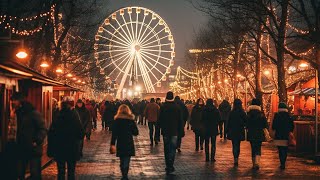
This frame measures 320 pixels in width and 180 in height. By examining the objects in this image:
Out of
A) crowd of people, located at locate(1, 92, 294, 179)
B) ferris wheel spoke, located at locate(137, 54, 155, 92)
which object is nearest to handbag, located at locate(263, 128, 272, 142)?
crowd of people, located at locate(1, 92, 294, 179)

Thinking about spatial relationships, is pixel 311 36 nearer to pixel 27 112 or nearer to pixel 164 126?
pixel 164 126

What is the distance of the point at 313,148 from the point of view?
2244 cm

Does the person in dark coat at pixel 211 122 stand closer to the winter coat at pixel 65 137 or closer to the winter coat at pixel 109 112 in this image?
the winter coat at pixel 65 137

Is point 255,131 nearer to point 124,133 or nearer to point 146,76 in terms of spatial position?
point 124,133

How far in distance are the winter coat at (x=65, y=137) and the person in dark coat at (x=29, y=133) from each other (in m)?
0.65

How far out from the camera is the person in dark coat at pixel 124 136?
538 inches

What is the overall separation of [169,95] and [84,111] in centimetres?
407

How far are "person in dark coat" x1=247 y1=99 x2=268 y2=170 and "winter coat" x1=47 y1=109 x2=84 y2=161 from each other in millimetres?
5961

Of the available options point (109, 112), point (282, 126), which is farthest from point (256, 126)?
point (109, 112)

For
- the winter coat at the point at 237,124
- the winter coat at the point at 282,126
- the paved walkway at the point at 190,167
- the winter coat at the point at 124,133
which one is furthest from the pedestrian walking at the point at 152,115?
the winter coat at the point at 124,133

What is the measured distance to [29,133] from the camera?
11.6 m

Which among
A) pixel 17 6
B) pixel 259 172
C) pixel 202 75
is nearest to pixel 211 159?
pixel 259 172

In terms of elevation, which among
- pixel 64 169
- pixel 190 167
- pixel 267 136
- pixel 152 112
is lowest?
pixel 190 167

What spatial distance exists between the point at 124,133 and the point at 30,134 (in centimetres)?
265
